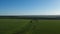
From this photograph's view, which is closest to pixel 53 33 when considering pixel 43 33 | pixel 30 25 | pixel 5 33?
pixel 43 33

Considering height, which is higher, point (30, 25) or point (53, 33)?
point (30, 25)

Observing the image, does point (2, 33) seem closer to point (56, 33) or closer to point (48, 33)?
point (48, 33)

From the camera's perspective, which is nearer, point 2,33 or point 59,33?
point 2,33

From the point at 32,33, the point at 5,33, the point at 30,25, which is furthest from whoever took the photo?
the point at 30,25

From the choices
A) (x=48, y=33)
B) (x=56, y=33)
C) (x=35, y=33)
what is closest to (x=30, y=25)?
(x=35, y=33)

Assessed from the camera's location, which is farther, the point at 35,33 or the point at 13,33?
the point at 35,33

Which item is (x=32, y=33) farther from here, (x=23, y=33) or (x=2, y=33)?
(x=2, y=33)

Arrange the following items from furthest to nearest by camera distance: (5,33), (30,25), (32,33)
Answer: (30,25)
(32,33)
(5,33)

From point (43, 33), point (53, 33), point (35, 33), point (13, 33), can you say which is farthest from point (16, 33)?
point (53, 33)
